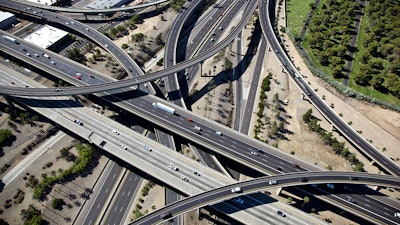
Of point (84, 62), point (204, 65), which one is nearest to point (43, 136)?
point (84, 62)

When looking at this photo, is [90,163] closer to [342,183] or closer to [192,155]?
[192,155]

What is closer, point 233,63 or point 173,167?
point 173,167

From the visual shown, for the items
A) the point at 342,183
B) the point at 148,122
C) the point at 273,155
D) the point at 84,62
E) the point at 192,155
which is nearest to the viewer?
the point at 342,183

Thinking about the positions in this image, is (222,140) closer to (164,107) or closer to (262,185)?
(262,185)

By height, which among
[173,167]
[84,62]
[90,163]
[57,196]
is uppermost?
Result: [84,62]

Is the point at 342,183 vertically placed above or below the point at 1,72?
below

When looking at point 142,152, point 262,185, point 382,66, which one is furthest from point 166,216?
point 382,66

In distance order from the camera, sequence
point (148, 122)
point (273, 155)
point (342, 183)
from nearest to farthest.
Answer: point (342, 183) → point (273, 155) → point (148, 122)

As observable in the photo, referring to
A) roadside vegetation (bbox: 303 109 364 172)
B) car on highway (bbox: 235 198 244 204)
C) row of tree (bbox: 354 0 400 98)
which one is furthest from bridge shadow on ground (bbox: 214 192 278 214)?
row of tree (bbox: 354 0 400 98)
